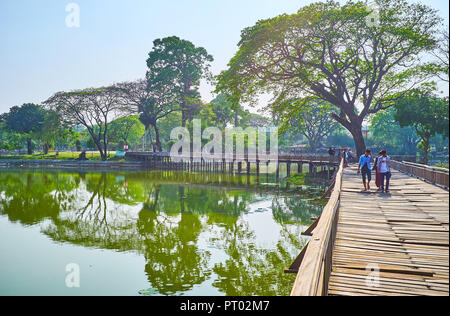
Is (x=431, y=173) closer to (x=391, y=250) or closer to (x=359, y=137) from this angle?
(x=391, y=250)

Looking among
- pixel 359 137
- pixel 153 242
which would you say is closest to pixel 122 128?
pixel 359 137

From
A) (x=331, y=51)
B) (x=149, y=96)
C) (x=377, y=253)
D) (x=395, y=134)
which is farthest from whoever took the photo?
(x=395, y=134)

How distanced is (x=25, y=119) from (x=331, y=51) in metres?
65.7

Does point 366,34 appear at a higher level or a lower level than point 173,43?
lower

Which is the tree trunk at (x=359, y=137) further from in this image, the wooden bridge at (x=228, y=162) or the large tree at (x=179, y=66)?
the large tree at (x=179, y=66)

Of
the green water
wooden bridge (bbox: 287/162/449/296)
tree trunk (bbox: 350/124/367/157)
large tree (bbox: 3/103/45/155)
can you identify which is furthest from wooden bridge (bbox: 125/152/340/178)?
large tree (bbox: 3/103/45/155)

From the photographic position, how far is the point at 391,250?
534 cm

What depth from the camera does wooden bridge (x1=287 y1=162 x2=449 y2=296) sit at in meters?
3.77

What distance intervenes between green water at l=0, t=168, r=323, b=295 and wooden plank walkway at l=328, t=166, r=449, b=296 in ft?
9.22

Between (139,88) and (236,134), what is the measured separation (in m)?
16.7

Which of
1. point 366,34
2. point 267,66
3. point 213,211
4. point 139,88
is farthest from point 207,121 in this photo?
point 213,211

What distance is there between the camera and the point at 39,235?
13555 mm

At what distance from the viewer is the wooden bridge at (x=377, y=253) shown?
3.77m
